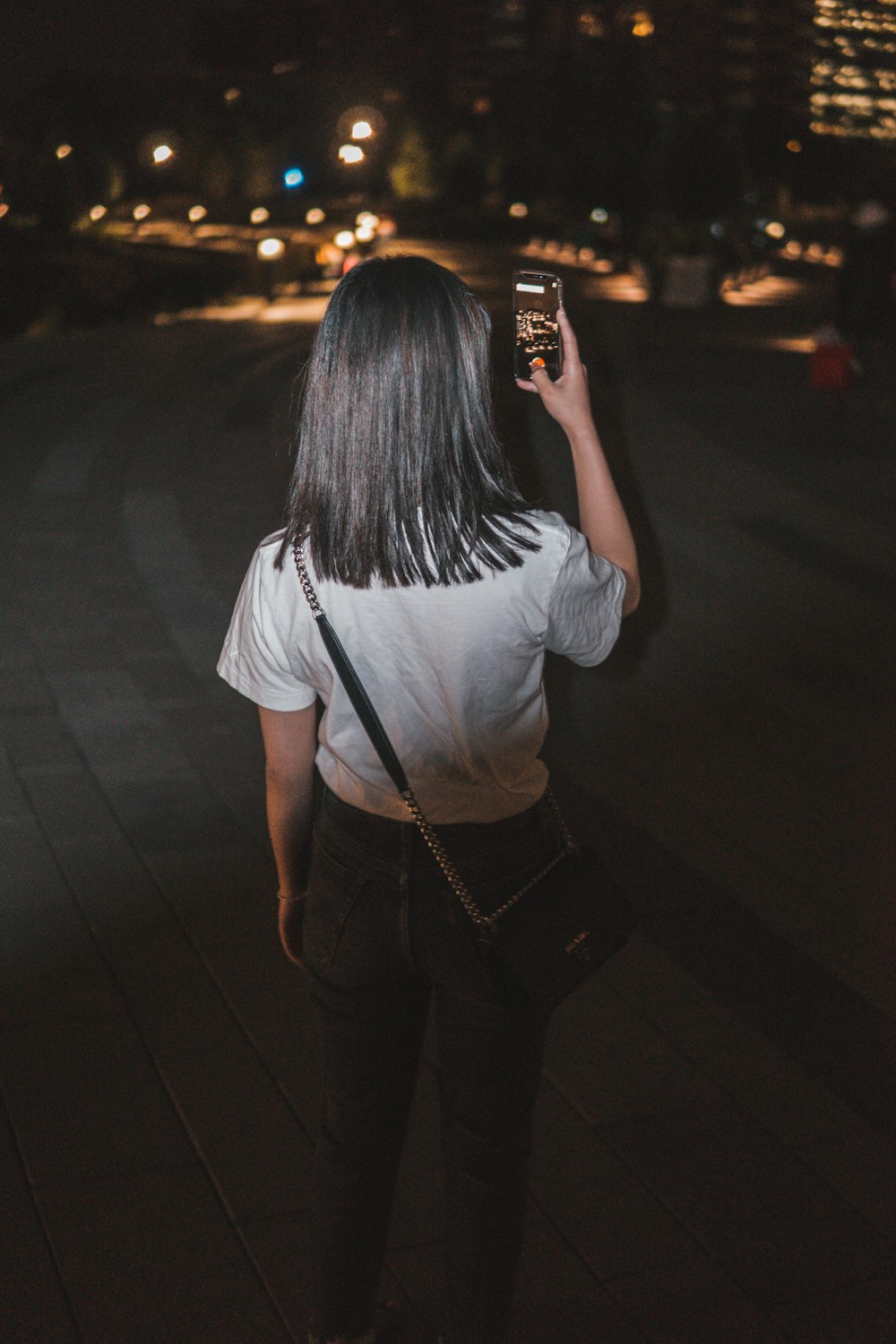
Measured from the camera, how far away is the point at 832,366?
1255 centimetres

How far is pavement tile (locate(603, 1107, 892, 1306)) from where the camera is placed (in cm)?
282

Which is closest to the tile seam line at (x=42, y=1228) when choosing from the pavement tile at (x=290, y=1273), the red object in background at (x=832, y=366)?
the pavement tile at (x=290, y=1273)

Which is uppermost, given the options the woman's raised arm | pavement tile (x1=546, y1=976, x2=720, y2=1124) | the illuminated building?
the woman's raised arm

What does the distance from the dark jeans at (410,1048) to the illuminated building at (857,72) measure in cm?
17700

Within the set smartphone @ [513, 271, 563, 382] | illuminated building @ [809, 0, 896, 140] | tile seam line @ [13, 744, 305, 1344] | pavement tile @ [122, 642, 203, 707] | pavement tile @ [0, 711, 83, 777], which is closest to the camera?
smartphone @ [513, 271, 563, 382]

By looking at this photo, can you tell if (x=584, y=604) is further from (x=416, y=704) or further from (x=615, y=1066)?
(x=615, y=1066)

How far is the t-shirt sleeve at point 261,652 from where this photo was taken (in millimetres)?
Result: 2033

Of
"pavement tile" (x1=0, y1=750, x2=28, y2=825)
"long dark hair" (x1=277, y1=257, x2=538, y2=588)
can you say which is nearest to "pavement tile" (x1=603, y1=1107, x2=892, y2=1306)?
"long dark hair" (x1=277, y1=257, x2=538, y2=588)

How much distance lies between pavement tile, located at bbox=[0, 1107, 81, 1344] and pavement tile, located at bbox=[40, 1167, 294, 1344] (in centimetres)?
3

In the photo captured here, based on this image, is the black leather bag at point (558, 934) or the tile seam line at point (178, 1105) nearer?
the black leather bag at point (558, 934)

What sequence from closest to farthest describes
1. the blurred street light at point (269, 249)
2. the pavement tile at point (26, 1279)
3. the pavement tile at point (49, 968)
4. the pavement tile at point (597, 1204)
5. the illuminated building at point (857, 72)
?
the pavement tile at point (26, 1279) < the pavement tile at point (597, 1204) < the pavement tile at point (49, 968) < the blurred street light at point (269, 249) < the illuminated building at point (857, 72)

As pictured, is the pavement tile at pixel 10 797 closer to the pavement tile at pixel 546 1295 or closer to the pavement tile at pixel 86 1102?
the pavement tile at pixel 86 1102

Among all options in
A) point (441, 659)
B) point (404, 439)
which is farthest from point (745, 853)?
point (404, 439)

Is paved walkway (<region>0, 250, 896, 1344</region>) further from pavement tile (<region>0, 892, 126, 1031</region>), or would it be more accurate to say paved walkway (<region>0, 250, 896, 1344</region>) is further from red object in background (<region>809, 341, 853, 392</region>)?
red object in background (<region>809, 341, 853, 392</region>)
